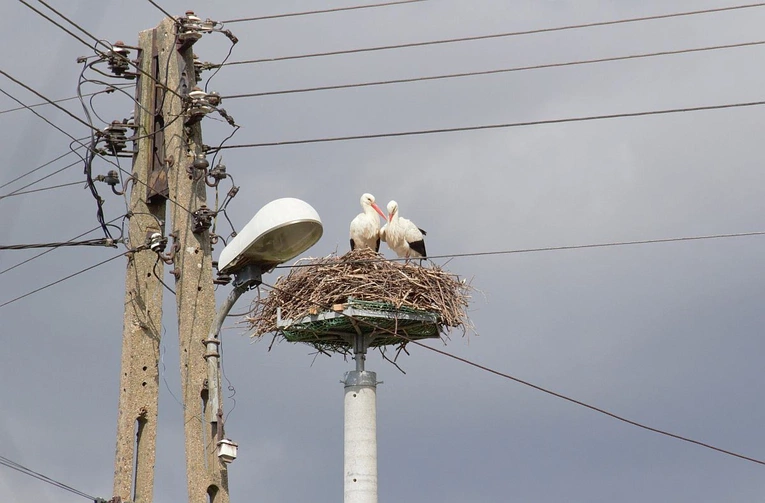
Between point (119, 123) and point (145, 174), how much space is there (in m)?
0.62

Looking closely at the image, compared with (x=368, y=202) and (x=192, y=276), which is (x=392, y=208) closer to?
(x=368, y=202)

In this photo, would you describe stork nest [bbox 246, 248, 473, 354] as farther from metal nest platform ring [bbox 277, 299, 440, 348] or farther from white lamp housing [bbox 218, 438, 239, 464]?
white lamp housing [bbox 218, 438, 239, 464]

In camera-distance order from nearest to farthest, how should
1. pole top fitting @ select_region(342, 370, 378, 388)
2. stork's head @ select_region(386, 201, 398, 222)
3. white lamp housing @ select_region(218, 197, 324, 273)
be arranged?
white lamp housing @ select_region(218, 197, 324, 273) < pole top fitting @ select_region(342, 370, 378, 388) < stork's head @ select_region(386, 201, 398, 222)

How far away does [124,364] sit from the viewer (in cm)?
1345

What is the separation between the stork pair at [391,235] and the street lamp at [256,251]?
6983mm

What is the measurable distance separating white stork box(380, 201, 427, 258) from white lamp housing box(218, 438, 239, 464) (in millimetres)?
7810

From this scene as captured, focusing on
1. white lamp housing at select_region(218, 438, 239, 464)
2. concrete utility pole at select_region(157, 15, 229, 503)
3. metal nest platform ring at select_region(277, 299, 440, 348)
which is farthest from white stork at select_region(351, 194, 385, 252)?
white lamp housing at select_region(218, 438, 239, 464)

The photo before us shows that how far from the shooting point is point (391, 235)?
20.8 meters

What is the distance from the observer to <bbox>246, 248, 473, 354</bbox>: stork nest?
1853 centimetres

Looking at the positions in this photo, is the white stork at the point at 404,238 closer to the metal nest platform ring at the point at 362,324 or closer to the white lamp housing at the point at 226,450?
the metal nest platform ring at the point at 362,324

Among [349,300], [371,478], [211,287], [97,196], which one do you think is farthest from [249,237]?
[371,478]

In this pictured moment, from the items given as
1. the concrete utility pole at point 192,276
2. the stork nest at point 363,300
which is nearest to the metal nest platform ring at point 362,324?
the stork nest at point 363,300

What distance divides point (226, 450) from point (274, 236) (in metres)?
1.85

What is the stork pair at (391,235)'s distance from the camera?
20578 mm
